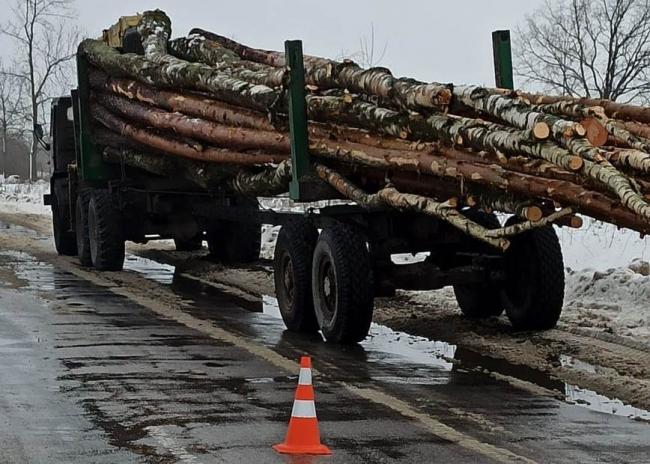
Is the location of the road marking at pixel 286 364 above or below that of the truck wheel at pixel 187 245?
below

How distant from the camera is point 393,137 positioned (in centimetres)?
1095

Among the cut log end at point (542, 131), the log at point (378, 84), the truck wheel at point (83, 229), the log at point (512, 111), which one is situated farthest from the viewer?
the truck wheel at point (83, 229)

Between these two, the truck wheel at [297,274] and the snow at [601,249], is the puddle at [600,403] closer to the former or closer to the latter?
the truck wheel at [297,274]

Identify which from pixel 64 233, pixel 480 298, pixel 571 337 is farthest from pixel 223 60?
pixel 64 233

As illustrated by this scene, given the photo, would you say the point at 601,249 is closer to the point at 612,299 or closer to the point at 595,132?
the point at 612,299

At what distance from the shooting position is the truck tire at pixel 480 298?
12.5 m

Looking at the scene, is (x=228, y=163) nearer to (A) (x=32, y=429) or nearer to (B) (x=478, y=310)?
(B) (x=478, y=310)

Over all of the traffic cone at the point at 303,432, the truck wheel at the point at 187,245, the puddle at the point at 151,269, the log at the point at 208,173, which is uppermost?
the log at the point at 208,173

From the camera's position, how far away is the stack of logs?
348 inches

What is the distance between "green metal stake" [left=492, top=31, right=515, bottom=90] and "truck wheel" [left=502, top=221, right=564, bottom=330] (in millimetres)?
1748

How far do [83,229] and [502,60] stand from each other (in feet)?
27.7

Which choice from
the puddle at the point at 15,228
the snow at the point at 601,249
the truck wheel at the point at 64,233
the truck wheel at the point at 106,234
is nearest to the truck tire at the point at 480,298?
the snow at the point at 601,249

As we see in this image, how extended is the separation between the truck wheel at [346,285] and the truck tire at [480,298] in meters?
1.52

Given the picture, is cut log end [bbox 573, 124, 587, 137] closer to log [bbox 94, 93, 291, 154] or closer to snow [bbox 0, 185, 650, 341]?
snow [bbox 0, 185, 650, 341]
